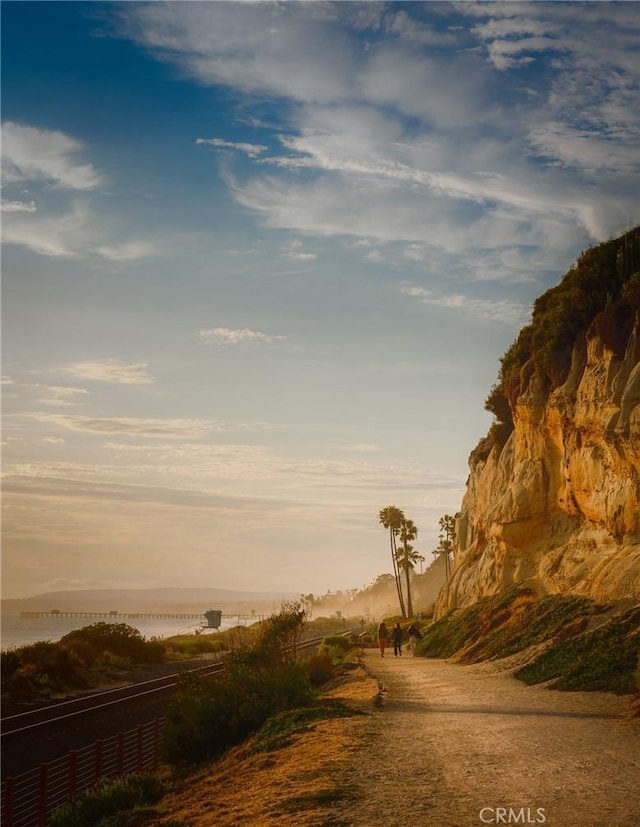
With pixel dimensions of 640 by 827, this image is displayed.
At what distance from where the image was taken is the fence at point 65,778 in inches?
620

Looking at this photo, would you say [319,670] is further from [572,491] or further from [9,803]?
[9,803]

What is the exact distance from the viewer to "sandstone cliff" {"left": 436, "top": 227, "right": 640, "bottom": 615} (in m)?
27.9

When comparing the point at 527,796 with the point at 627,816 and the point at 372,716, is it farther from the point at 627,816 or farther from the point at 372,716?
the point at 372,716

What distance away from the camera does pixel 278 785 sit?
1231 cm

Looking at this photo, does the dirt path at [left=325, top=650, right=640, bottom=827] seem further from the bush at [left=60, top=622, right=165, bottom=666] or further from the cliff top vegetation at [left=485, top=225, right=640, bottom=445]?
the bush at [left=60, top=622, right=165, bottom=666]

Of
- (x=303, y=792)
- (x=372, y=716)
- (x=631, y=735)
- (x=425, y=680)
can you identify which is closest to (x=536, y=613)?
(x=425, y=680)

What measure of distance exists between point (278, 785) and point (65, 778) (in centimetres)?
890

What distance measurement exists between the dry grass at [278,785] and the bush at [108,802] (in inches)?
25.1

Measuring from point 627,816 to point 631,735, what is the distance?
582cm

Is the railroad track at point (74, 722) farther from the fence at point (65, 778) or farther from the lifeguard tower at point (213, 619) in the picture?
the lifeguard tower at point (213, 619)

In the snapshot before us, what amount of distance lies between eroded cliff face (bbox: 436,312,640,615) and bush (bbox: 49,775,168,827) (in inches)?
617

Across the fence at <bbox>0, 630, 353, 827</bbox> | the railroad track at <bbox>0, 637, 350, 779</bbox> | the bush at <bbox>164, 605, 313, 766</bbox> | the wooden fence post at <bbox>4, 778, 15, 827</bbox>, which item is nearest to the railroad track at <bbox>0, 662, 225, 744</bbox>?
the railroad track at <bbox>0, 637, 350, 779</bbox>

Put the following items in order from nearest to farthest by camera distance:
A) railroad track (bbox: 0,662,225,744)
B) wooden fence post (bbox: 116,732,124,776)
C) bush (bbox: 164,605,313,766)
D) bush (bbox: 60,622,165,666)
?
wooden fence post (bbox: 116,732,124,776)
bush (bbox: 164,605,313,766)
railroad track (bbox: 0,662,225,744)
bush (bbox: 60,622,165,666)

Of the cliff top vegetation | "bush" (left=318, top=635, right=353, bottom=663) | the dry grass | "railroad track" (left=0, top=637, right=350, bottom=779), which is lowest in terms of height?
"railroad track" (left=0, top=637, right=350, bottom=779)
